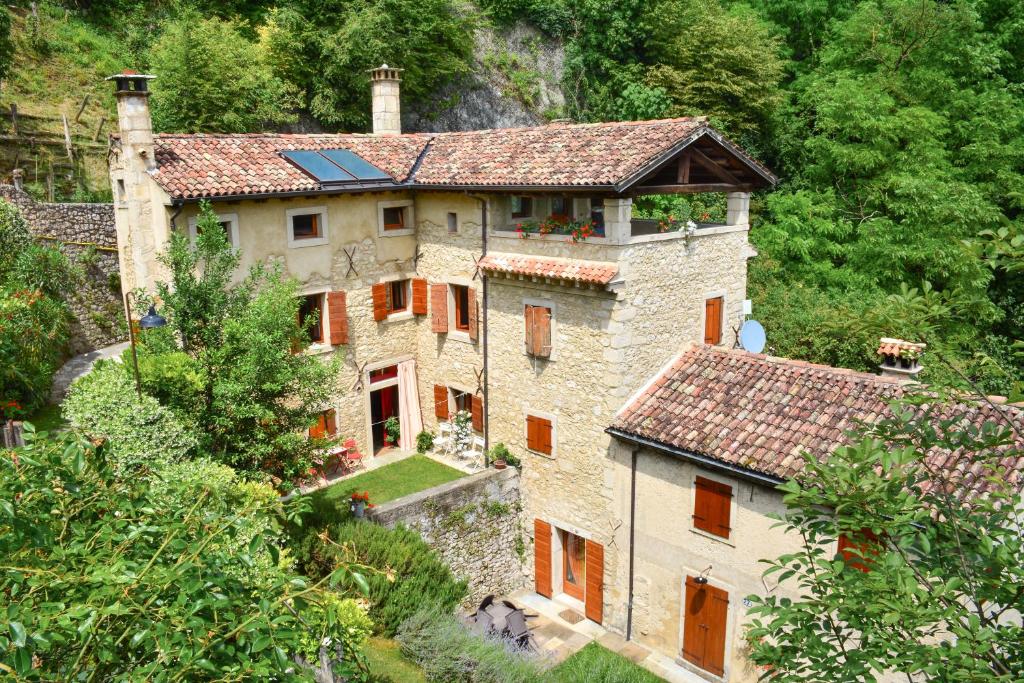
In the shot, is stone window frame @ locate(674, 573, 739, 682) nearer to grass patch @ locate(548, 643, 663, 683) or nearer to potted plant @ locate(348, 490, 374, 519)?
grass patch @ locate(548, 643, 663, 683)

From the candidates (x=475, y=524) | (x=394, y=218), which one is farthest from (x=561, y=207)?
(x=475, y=524)

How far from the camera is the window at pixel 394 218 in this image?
19.5 m

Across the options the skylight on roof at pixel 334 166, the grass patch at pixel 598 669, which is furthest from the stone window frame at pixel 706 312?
the skylight on roof at pixel 334 166

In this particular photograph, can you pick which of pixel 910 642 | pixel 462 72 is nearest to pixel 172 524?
pixel 910 642

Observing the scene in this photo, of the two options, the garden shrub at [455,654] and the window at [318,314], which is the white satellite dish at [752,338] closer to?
the garden shrub at [455,654]

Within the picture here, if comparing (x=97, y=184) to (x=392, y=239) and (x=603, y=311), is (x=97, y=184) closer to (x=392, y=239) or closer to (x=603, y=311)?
(x=392, y=239)

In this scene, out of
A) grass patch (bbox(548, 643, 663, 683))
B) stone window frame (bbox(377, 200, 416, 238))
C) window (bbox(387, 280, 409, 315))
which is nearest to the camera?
grass patch (bbox(548, 643, 663, 683))

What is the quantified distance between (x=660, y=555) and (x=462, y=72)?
88.7 ft

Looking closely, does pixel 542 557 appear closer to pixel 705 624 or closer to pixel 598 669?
pixel 705 624

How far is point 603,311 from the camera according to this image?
15875 millimetres

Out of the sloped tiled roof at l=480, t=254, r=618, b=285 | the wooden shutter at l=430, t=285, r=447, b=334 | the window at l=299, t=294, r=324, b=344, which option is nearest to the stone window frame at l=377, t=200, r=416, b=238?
the wooden shutter at l=430, t=285, r=447, b=334

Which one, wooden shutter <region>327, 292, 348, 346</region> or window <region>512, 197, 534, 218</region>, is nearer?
wooden shutter <region>327, 292, 348, 346</region>

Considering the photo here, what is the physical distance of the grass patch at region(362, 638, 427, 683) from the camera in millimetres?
12438

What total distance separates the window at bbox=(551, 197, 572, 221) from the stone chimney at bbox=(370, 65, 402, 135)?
6434 millimetres
